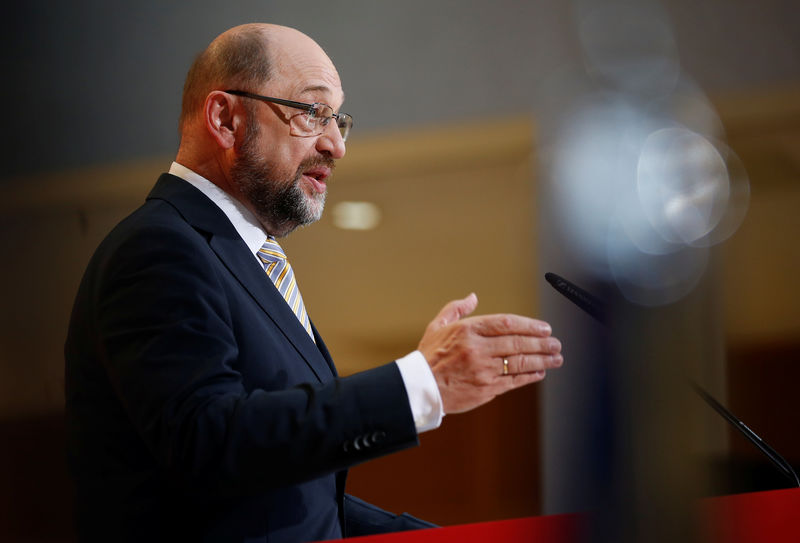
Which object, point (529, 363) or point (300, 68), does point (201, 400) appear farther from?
point (300, 68)

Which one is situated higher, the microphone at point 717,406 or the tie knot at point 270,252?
the tie knot at point 270,252

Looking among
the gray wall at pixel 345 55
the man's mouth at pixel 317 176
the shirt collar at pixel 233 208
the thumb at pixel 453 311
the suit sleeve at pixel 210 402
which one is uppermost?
the gray wall at pixel 345 55

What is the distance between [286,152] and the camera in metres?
1.36

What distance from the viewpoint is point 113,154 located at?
95.7 inches

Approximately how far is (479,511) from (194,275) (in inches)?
78.4

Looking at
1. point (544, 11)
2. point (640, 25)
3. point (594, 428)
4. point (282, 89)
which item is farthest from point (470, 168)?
point (282, 89)

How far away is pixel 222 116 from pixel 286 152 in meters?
0.12

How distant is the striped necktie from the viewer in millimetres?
1312

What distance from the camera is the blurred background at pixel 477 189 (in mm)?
2365

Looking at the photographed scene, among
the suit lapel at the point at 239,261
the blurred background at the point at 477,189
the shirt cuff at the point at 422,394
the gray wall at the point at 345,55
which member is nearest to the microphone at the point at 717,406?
the shirt cuff at the point at 422,394

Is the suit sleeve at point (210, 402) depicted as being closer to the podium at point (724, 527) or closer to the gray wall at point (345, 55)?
the podium at point (724, 527)

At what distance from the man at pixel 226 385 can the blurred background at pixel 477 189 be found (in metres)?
1.27

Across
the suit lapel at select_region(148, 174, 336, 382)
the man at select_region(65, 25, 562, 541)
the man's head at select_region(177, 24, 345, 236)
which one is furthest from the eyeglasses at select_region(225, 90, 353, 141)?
the suit lapel at select_region(148, 174, 336, 382)

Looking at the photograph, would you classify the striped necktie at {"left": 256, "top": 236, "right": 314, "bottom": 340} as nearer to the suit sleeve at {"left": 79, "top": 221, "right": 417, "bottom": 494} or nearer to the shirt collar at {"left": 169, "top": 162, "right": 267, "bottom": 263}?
the shirt collar at {"left": 169, "top": 162, "right": 267, "bottom": 263}
